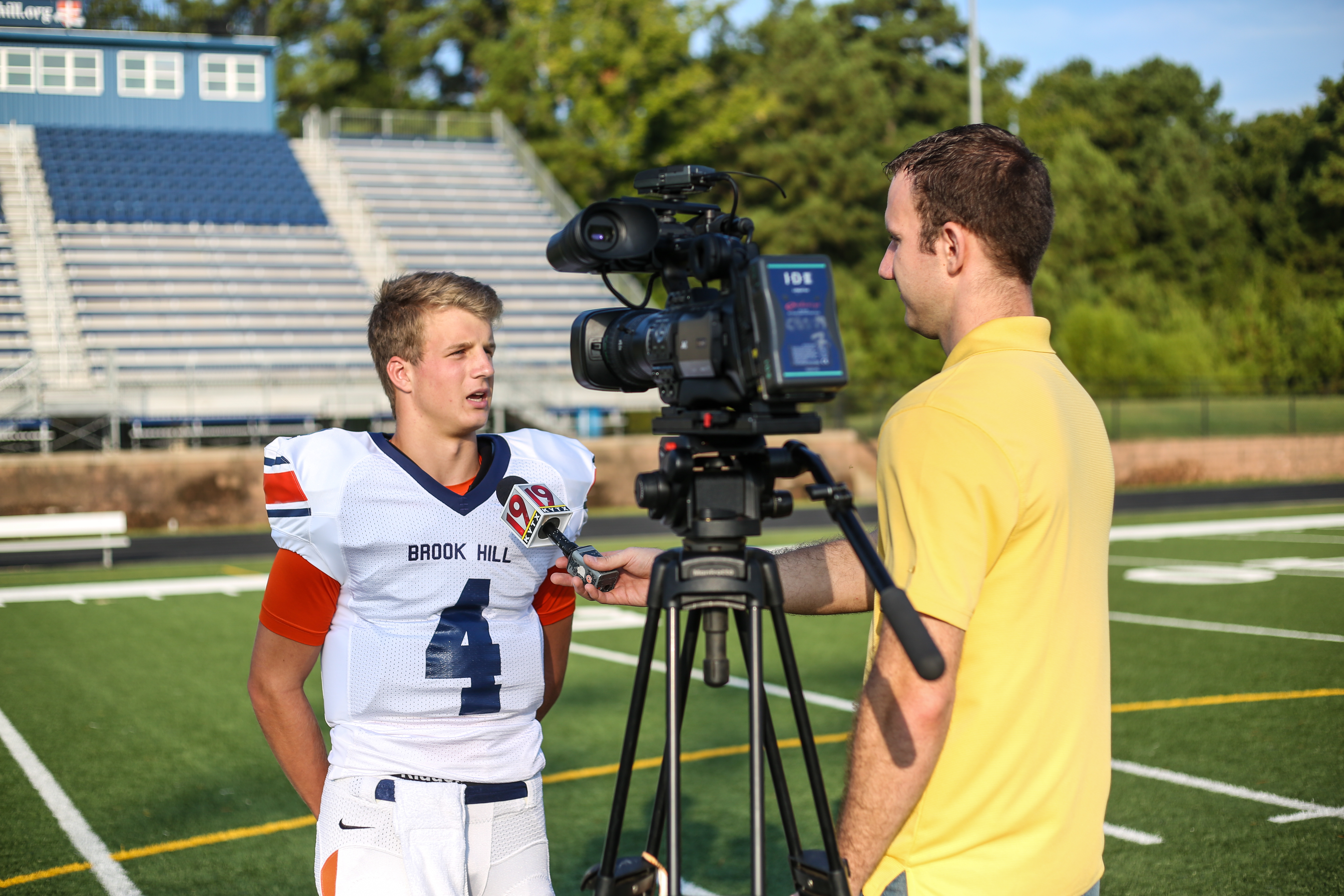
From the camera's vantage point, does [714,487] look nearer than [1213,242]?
Yes

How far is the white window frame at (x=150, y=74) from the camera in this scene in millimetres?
30609

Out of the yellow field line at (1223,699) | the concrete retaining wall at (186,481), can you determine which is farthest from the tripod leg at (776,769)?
the concrete retaining wall at (186,481)

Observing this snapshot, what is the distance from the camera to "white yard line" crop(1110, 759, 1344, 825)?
5117mm

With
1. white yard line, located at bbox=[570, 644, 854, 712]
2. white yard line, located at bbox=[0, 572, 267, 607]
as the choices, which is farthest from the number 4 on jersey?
white yard line, located at bbox=[0, 572, 267, 607]

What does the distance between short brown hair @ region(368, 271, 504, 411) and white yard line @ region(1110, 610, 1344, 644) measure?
26.2ft

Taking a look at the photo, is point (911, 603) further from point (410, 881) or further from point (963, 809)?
point (410, 881)

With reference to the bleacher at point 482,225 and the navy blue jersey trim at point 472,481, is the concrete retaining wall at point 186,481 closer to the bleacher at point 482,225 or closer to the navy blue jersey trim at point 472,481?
the bleacher at point 482,225

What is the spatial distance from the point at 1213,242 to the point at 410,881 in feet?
161

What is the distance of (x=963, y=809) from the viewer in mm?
1895

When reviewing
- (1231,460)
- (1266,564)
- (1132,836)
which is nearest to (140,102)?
(1231,460)

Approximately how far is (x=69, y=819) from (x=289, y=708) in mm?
3293

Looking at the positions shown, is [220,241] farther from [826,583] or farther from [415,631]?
[826,583]

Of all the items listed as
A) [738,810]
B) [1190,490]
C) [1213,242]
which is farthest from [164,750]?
[1213,242]

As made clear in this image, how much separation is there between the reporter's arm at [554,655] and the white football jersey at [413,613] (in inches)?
8.6
